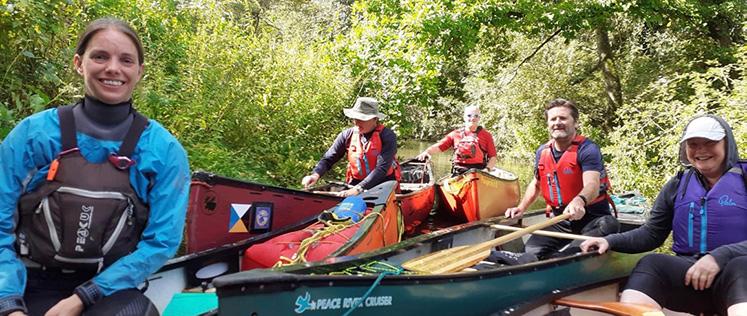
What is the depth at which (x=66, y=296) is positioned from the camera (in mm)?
1669

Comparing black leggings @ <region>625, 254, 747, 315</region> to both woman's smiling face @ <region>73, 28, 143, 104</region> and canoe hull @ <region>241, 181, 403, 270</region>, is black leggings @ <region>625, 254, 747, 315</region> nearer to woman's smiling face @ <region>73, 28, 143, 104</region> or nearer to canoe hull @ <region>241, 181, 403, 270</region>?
canoe hull @ <region>241, 181, 403, 270</region>

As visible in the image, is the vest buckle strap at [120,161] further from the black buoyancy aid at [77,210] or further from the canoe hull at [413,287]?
the canoe hull at [413,287]

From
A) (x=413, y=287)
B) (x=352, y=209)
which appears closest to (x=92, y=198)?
(x=413, y=287)

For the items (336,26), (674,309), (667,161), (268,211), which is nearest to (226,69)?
(268,211)

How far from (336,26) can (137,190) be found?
7.31m

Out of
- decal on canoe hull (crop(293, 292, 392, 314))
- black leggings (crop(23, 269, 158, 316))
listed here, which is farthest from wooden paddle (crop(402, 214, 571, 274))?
black leggings (crop(23, 269, 158, 316))

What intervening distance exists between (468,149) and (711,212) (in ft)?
13.6

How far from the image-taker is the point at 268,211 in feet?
12.6

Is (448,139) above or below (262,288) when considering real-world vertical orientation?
above

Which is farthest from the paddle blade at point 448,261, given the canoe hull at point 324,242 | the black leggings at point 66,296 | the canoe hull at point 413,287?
the black leggings at point 66,296

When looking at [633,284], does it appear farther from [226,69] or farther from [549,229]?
[226,69]

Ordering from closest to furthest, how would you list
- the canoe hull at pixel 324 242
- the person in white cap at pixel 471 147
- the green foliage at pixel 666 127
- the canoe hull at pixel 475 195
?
the canoe hull at pixel 324 242 < the canoe hull at pixel 475 195 < the person in white cap at pixel 471 147 < the green foliage at pixel 666 127

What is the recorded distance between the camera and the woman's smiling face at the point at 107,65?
166 cm

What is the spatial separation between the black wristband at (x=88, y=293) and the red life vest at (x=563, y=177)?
3.24 m
